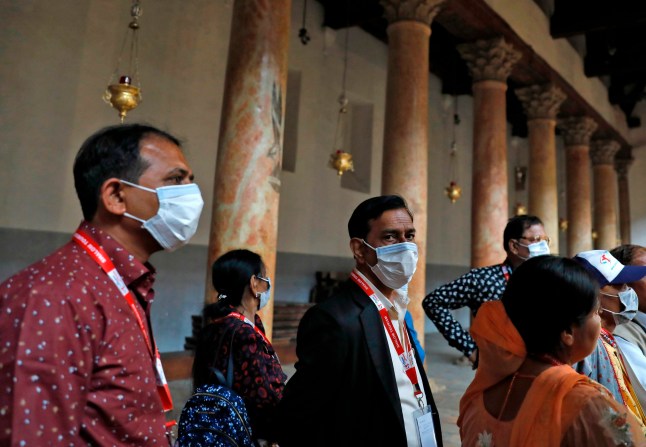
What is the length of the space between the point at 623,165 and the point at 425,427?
2113 cm

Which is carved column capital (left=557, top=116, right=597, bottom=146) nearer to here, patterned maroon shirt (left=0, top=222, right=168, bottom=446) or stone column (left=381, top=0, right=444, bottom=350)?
stone column (left=381, top=0, right=444, bottom=350)

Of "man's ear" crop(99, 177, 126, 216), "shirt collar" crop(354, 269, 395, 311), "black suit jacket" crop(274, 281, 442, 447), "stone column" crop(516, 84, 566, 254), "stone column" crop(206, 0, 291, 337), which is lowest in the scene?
"black suit jacket" crop(274, 281, 442, 447)

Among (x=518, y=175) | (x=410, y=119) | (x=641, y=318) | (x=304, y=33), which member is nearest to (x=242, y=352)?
(x=641, y=318)

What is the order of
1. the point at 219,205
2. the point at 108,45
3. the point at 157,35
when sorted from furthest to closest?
the point at 157,35 < the point at 108,45 < the point at 219,205

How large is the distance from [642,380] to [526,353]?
121 cm

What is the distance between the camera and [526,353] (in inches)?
58.8

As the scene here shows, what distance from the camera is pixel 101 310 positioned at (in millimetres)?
1113

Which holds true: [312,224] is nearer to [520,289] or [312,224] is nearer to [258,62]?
[258,62]

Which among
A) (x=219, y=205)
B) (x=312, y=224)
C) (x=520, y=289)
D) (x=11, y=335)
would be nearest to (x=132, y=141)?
(x=11, y=335)

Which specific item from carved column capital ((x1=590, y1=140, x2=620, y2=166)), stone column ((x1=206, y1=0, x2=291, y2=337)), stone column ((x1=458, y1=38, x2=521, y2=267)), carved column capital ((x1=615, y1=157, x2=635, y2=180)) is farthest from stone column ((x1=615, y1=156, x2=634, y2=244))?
stone column ((x1=206, y1=0, x2=291, y2=337))

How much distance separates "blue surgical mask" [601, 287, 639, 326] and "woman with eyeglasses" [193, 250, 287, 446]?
163 cm

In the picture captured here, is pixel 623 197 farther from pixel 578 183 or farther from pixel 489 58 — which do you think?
pixel 489 58

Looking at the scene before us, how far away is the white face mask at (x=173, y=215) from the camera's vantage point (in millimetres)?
1364

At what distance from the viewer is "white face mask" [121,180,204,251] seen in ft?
4.47
